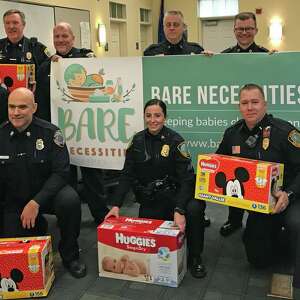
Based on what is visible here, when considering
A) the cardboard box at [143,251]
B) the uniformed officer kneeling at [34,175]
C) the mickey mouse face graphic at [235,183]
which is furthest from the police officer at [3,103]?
the mickey mouse face graphic at [235,183]

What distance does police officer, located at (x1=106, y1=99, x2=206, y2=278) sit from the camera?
2.52 meters

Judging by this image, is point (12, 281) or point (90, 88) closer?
point (12, 281)

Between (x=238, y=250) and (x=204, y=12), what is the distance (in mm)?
8093

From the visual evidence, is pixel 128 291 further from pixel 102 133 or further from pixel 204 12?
pixel 204 12

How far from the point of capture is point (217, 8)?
9836mm

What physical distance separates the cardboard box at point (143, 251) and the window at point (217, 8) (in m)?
8.25

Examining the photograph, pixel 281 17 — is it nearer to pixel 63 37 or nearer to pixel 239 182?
pixel 63 37

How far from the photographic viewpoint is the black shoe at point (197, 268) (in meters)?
2.46

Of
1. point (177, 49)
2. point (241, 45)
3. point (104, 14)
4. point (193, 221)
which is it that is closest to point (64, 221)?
point (193, 221)

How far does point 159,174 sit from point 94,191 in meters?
0.74

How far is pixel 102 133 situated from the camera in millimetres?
3188

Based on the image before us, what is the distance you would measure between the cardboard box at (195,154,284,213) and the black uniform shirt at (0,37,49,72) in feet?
5.60

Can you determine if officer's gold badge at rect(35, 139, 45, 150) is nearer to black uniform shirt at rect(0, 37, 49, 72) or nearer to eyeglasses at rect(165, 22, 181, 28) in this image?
black uniform shirt at rect(0, 37, 49, 72)

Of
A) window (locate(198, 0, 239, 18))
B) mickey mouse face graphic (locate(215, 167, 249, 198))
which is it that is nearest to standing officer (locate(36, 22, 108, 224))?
mickey mouse face graphic (locate(215, 167, 249, 198))
